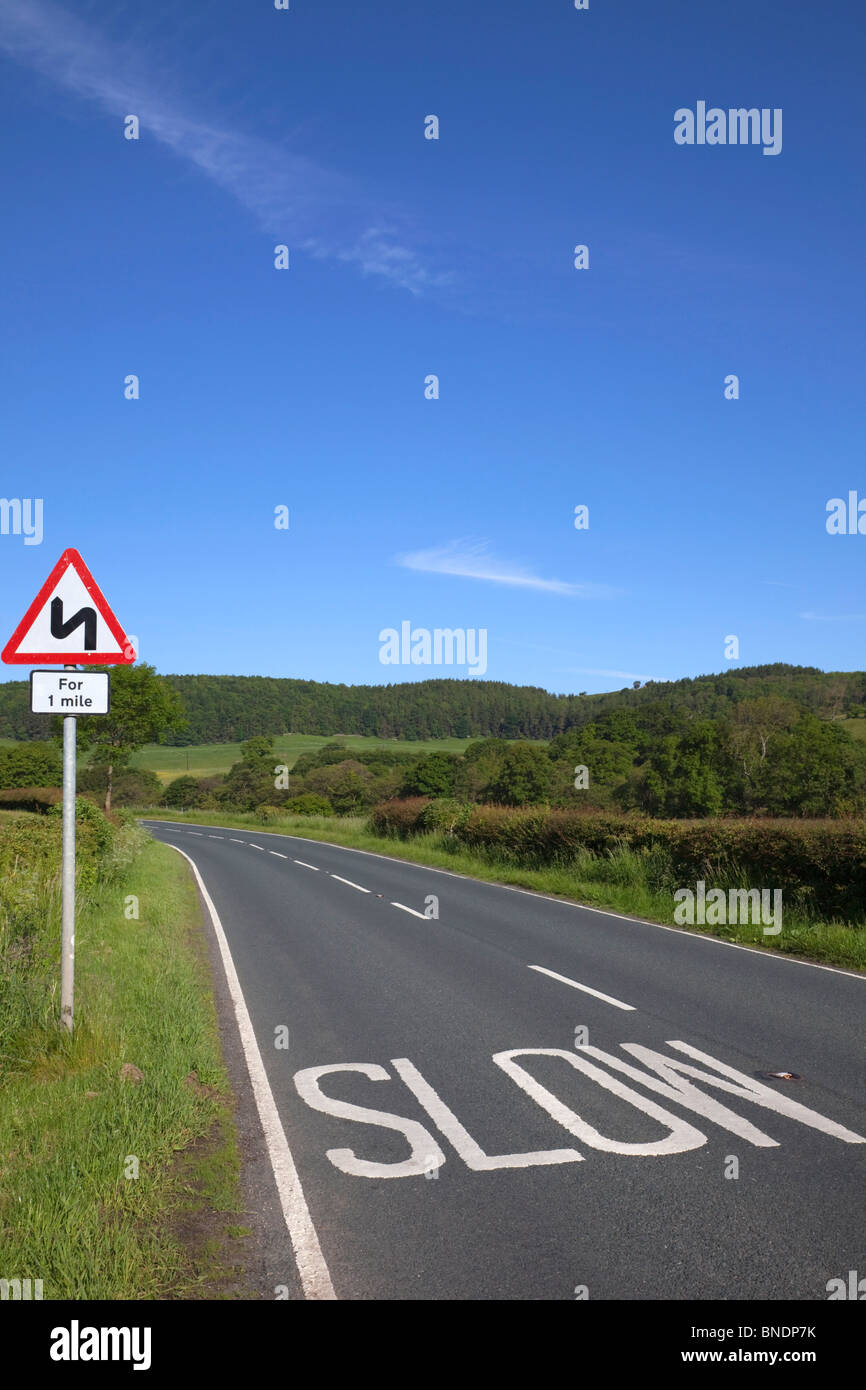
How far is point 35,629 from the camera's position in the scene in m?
6.53

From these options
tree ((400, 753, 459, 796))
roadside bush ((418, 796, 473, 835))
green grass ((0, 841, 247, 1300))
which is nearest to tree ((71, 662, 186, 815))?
roadside bush ((418, 796, 473, 835))

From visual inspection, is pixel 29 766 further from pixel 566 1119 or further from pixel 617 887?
pixel 566 1119

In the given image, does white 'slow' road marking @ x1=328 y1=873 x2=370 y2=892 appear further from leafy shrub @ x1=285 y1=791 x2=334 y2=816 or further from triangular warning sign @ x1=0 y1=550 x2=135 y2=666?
leafy shrub @ x1=285 y1=791 x2=334 y2=816

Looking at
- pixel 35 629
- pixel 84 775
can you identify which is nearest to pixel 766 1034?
pixel 35 629

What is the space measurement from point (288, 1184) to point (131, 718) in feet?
113

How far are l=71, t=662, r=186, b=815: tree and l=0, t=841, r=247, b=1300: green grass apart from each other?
29.5 metres

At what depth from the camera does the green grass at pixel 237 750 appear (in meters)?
108

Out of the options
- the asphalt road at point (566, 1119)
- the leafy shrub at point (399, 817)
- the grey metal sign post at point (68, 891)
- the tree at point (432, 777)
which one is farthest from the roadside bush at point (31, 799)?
the tree at point (432, 777)

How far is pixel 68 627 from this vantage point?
260 inches

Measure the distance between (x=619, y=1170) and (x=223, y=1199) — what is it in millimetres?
2066

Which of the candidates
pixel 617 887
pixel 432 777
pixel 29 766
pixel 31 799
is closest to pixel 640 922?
pixel 617 887

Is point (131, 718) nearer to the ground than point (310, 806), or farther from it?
farther from it

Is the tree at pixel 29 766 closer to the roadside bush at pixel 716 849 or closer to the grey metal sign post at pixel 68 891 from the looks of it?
the roadside bush at pixel 716 849
